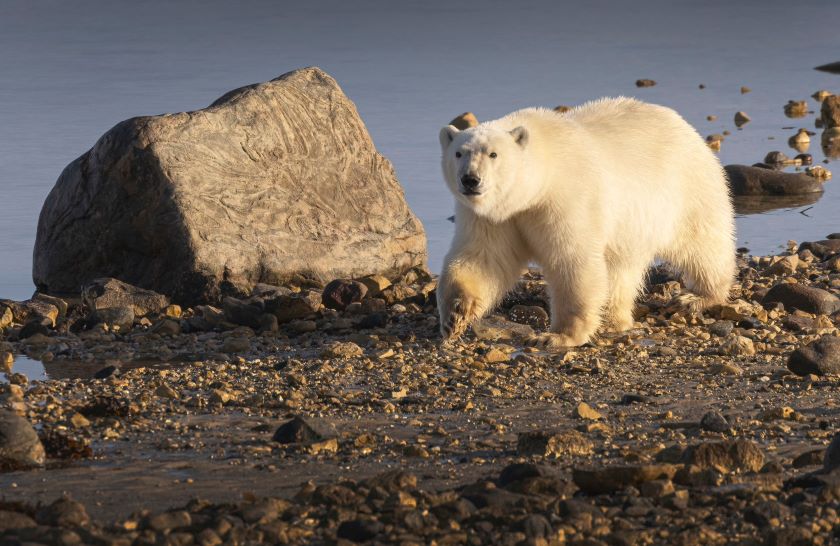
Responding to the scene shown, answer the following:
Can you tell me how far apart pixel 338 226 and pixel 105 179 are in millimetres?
1624

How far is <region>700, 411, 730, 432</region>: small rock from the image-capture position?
5832 mm

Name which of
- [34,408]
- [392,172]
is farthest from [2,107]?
[34,408]

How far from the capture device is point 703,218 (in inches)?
374

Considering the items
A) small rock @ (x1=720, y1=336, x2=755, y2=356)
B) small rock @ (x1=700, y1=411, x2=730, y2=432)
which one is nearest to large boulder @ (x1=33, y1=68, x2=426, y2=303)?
small rock @ (x1=720, y1=336, x2=755, y2=356)

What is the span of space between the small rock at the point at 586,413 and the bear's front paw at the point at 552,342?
6.24 ft

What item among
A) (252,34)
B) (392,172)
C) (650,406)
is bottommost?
(650,406)

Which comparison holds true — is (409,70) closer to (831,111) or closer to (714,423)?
(831,111)

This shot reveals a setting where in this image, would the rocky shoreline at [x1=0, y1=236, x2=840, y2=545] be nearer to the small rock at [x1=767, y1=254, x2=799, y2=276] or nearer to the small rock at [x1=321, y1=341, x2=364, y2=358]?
the small rock at [x1=321, y1=341, x2=364, y2=358]

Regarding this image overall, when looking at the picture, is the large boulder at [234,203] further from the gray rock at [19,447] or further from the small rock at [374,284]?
the gray rock at [19,447]

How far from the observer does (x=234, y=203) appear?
10.1 m

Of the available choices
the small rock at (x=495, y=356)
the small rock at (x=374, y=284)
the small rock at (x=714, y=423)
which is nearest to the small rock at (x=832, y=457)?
the small rock at (x=714, y=423)

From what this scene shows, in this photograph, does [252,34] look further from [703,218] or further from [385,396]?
[385,396]

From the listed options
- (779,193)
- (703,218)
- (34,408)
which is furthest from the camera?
(779,193)

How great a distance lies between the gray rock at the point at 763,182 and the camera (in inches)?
566
